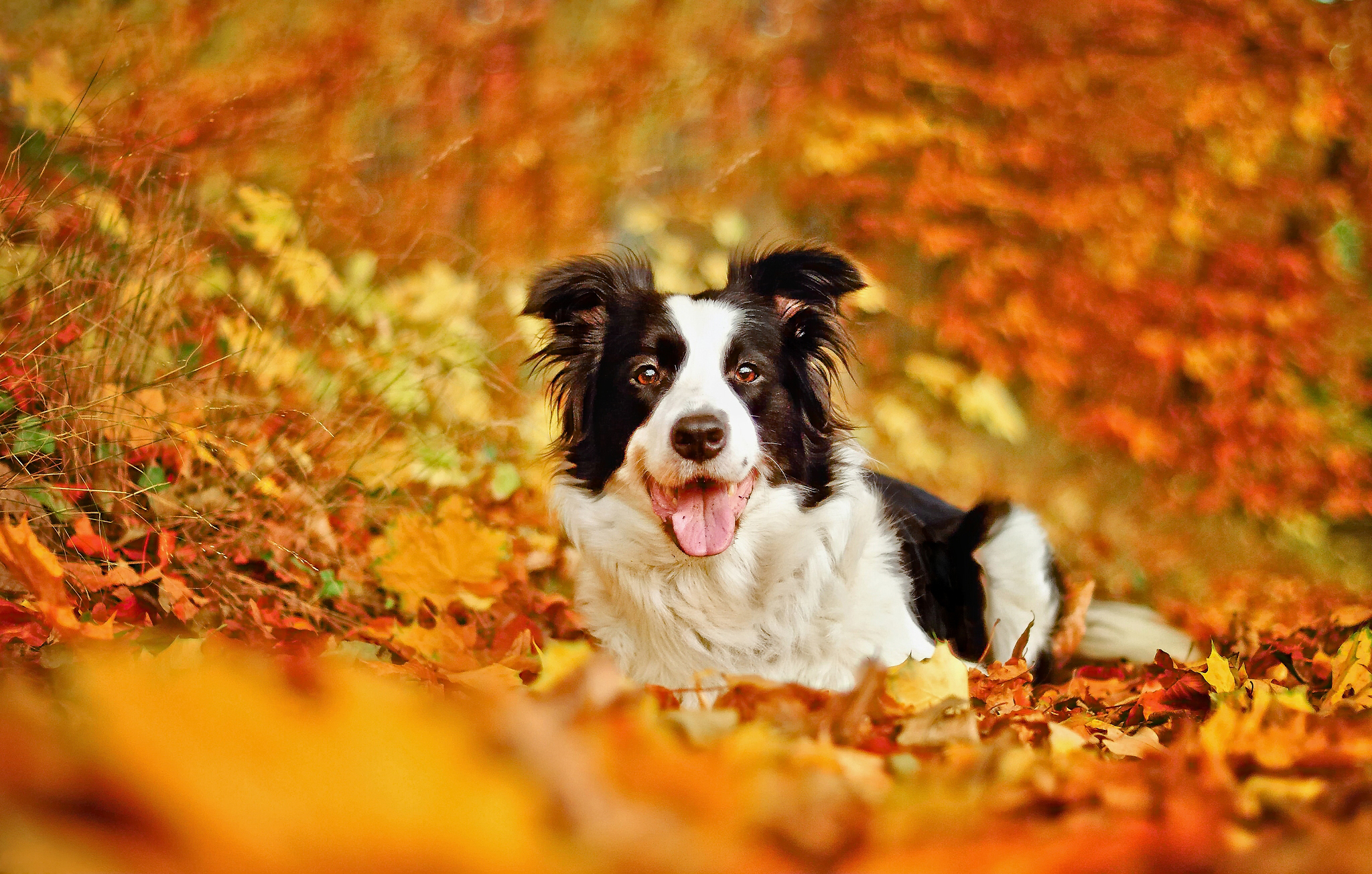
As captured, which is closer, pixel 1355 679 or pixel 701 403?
pixel 1355 679

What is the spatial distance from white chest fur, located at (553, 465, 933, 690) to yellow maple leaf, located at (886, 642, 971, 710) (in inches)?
23.9

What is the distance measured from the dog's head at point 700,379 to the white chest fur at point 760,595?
0.10 metres

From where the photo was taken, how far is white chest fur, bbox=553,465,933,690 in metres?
2.47

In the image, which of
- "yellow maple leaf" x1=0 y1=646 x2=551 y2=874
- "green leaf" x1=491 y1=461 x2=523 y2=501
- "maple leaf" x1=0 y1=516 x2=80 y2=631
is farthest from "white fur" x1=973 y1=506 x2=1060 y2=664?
"maple leaf" x1=0 y1=516 x2=80 y2=631

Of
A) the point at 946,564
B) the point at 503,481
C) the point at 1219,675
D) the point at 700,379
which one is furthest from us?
the point at 503,481

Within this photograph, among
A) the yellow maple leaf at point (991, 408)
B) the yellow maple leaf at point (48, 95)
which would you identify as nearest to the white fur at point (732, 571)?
the yellow maple leaf at point (48, 95)

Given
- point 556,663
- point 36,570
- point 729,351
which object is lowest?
point 36,570

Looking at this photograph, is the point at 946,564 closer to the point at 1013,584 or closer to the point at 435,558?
the point at 1013,584

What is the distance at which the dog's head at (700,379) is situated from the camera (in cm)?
245

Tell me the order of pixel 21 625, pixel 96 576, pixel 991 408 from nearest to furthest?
pixel 21 625
pixel 96 576
pixel 991 408

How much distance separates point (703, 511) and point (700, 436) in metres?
0.27

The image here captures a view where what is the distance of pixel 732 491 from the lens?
2.50 meters

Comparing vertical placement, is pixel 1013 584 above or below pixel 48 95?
below

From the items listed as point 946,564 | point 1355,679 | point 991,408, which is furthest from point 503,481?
point 991,408
